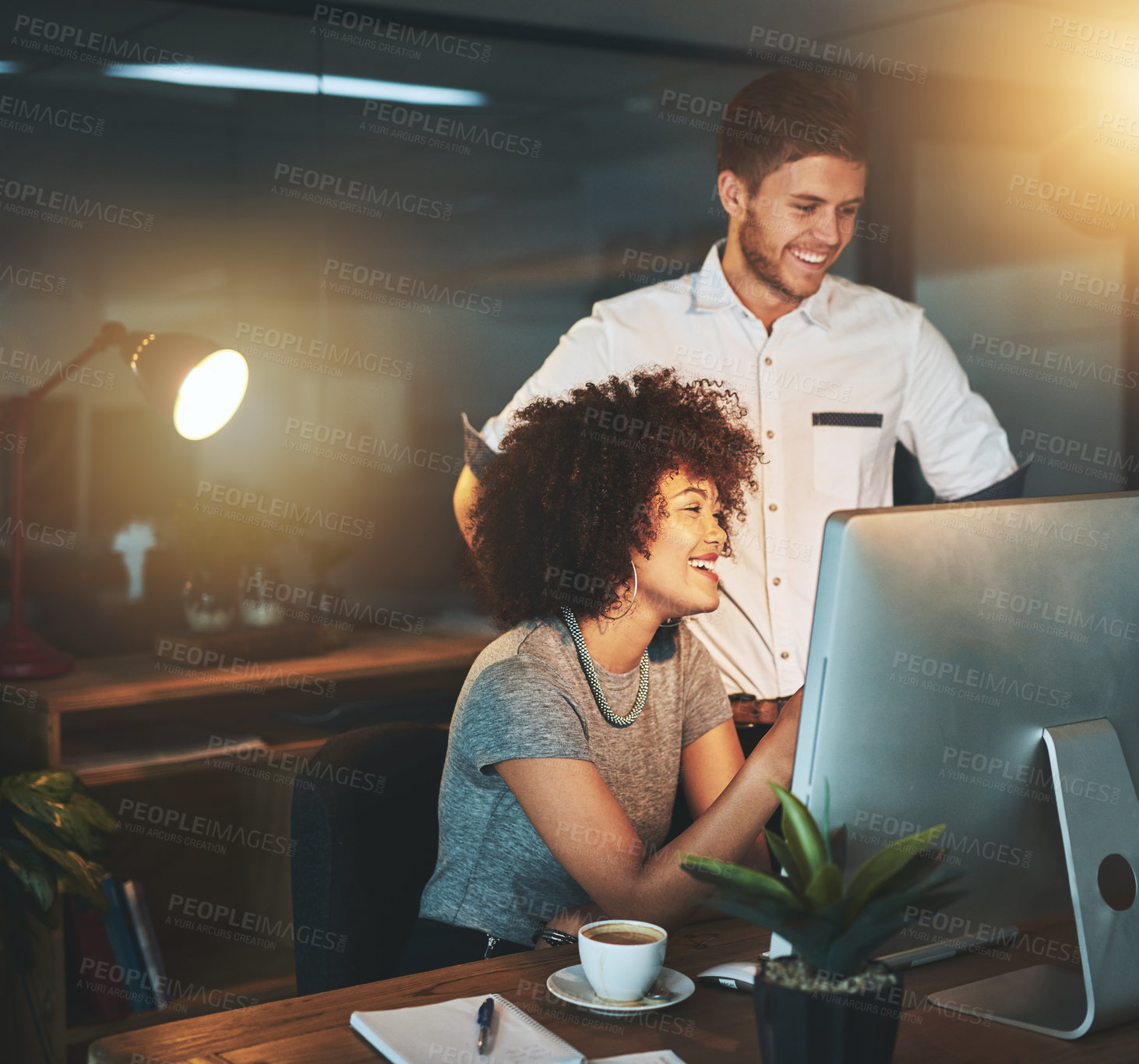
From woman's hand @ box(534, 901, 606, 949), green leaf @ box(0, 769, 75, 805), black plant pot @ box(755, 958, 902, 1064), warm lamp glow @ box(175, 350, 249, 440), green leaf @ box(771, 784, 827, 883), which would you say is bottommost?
green leaf @ box(0, 769, 75, 805)

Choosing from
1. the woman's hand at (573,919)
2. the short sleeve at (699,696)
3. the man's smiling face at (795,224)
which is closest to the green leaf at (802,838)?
the woman's hand at (573,919)

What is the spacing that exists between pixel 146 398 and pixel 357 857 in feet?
3.96

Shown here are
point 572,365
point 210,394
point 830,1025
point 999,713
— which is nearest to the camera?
point 830,1025

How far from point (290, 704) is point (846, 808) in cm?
181

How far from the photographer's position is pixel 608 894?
4.50 ft

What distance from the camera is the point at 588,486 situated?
5.90 ft

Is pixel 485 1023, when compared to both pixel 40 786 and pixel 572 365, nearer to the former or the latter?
pixel 40 786

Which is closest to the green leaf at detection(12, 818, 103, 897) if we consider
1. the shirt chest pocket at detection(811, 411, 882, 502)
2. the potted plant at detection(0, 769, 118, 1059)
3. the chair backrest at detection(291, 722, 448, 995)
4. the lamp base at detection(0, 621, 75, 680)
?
the potted plant at detection(0, 769, 118, 1059)

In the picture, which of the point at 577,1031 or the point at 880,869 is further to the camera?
the point at 577,1031

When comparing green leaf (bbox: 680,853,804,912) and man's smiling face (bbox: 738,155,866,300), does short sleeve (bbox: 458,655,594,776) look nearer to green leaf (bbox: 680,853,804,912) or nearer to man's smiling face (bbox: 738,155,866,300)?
green leaf (bbox: 680,853,804,912)

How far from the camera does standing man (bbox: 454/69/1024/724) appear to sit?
104 inches

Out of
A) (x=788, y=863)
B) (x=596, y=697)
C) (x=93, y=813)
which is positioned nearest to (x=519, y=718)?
(x=596, y=697)

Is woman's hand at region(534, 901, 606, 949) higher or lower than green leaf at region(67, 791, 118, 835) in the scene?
higher

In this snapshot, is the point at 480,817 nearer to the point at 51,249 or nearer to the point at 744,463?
the point at 744,463
